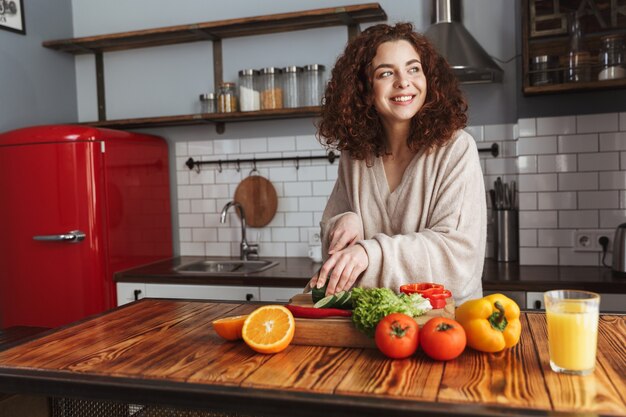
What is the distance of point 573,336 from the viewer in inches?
42.8

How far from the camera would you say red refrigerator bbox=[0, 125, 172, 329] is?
319 cm

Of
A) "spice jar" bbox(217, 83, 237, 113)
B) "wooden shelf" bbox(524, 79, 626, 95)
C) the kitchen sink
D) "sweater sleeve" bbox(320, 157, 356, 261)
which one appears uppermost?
"spice jar" bbox(217, 83, 237, 113)

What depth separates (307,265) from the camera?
3.31 meters

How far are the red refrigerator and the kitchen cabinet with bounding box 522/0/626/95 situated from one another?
2190 mm

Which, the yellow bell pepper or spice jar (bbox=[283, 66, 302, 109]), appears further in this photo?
spice jar (bbox=[283, 66, 302, 109])

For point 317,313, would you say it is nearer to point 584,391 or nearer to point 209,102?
point 584,391

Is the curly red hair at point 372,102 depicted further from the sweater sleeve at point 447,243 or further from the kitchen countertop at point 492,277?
the kitchen countertop at point 492,277

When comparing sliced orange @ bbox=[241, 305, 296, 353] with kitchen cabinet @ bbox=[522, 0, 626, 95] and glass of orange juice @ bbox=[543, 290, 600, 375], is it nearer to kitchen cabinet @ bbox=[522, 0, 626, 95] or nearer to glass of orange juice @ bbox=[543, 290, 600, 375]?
glass of orange juice @ bbox=[543, 290, 600, 375]

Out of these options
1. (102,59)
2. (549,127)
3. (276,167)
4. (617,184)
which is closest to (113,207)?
(276,167)

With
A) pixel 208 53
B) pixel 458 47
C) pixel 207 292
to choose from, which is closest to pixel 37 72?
pixel 208 53

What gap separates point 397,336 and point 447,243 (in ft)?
1.82

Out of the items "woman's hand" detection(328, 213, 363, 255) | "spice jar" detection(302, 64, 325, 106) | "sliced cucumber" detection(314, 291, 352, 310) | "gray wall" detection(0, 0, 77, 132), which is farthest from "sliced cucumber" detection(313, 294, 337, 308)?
"gray wall" detection(0, 0, 77, 132)

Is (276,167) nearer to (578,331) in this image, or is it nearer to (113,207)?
(113,207)

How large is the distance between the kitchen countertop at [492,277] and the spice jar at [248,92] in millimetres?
902
